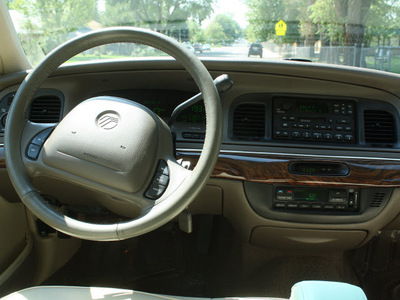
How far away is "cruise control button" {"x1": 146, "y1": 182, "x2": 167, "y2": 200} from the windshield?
71cm

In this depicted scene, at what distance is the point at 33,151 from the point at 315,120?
1252mm

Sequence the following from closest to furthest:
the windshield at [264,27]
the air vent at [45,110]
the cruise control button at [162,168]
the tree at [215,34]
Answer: the cruise control button at [162,168] → the windshield at [264,27] → the tree at [215,34] → the air vent at [45,110]

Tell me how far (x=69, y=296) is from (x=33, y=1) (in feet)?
4.85

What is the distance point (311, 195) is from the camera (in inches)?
70.7

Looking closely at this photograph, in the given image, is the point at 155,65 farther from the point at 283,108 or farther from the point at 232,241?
the point at 232,241

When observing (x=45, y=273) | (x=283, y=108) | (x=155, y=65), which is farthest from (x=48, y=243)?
(x=283, y=108)

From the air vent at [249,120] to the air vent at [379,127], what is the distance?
0.50 meters

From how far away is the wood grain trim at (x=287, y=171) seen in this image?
5.59 ft

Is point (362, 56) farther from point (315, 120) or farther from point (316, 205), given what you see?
point (316, 205)

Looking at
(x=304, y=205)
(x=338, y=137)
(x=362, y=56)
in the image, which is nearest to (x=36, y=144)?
(x=304, y=205)

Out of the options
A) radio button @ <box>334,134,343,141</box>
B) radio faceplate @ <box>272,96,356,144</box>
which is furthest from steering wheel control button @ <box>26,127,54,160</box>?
radio button @ <box>334,134,343,141</box>

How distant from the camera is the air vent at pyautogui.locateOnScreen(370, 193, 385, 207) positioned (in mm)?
1806

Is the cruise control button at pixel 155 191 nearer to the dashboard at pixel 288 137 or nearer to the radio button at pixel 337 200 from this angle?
the dashboard at pixel 288 137

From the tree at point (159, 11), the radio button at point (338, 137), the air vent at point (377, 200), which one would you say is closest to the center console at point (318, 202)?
the air vent at point (377, 200)
